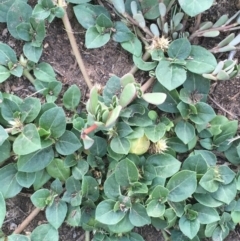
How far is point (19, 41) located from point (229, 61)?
0.67 metres

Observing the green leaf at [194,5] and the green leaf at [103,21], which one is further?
the green leaf at [103,21]

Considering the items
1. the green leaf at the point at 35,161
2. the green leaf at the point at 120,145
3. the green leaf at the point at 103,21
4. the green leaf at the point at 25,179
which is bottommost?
the green leaf at the point at 25,179

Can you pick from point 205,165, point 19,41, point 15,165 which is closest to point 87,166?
point 15,165

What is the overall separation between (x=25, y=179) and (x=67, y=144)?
0.54ft

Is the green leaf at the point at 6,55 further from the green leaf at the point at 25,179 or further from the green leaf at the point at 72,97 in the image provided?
the green leaf at the point at 25,179

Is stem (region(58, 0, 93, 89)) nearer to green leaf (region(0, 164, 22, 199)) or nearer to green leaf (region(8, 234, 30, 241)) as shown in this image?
green leaf (region(0, 164, 22, 199))

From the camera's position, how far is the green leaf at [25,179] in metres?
1.50

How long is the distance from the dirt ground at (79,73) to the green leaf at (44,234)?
7 cm

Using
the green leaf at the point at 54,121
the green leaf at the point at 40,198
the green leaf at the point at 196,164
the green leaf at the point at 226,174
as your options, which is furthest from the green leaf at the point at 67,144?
the green leaf at the point at 226,174

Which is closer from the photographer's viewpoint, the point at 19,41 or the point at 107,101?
the point at 107,101

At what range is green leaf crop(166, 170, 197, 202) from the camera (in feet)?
4.86

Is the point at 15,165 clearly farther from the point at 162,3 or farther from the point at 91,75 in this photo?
the point at 162,3

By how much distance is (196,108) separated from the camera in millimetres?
1548

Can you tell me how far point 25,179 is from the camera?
1504 millimetres
